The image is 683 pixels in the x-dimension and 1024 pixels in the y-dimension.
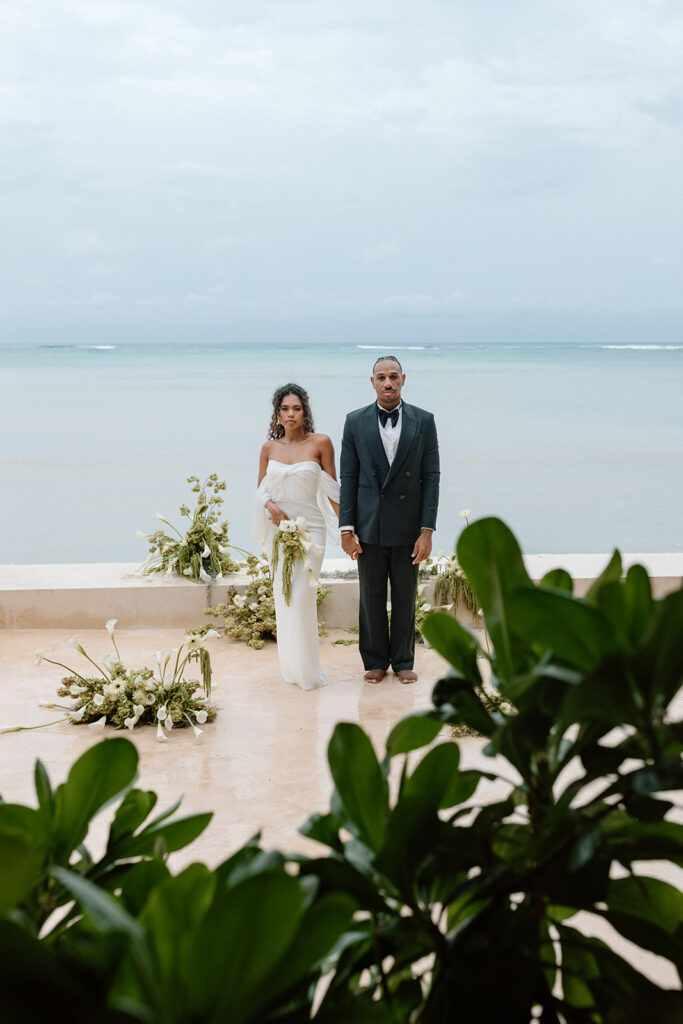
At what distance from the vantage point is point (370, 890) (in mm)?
612

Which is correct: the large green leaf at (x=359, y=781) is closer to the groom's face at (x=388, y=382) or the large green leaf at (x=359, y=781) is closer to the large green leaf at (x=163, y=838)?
the large green leaf at (x=163, y=838)

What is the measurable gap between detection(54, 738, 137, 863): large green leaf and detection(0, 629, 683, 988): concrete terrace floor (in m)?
1.96

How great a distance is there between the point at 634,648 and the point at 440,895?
0.83 ft

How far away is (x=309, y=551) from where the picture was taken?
475cm

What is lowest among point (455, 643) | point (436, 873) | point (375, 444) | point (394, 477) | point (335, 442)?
point (335, 442)

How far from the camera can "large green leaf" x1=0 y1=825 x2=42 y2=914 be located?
0.45m

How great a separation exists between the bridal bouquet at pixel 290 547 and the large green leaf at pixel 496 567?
160 inches

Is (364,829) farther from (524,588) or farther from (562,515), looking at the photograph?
(562,515)

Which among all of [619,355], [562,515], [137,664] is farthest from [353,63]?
[137,664]

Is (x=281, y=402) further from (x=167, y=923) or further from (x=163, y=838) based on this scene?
(x=167, y=923)

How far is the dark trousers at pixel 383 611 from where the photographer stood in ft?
15.9

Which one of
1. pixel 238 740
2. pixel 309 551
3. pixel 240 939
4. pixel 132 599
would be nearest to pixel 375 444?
pixel 309 551

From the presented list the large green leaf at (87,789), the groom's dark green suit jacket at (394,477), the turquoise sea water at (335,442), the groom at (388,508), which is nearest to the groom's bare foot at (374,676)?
the groom at (388,508)

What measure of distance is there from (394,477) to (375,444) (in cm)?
19
